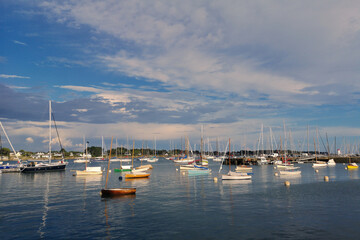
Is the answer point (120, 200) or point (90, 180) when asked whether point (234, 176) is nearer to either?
point (120, 200)

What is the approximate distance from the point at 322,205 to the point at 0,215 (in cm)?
4467

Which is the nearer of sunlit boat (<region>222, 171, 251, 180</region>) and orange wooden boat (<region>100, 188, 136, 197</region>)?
orange wooden boat (<region>100, 188, 136, 197</region>)

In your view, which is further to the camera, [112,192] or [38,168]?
[38,168]

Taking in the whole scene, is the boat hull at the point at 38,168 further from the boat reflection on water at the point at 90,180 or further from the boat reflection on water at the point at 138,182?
the boat reflection on water at the point at 138,182

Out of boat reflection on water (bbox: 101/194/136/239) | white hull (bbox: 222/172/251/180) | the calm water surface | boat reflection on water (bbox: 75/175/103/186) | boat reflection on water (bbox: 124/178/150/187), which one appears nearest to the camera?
the calm water surface

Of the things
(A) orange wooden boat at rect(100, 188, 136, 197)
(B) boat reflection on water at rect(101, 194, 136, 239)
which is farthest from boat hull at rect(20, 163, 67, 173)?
(B) boat reflection on water at rect(101, 194, 136, 239)

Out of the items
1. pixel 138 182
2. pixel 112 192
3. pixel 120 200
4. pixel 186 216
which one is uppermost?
pixel 112 192

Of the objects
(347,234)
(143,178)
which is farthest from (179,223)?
(143,178)

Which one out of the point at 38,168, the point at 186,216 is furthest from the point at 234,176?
the point at 38,168

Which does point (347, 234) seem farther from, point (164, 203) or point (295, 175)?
point (295, 175)

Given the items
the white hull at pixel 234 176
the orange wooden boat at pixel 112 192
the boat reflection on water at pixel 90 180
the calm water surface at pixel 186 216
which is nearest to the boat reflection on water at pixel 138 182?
the boat reflection on water at pixel 90 180

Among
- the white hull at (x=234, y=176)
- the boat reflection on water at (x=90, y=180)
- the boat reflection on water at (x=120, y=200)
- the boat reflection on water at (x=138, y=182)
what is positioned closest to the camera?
the boat reflection on water at (x=120, y=200)

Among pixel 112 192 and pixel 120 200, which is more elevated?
pixel 112 192

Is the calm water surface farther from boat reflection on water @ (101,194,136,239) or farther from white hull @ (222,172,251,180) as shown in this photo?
white hull @ (222,172,251,180)
